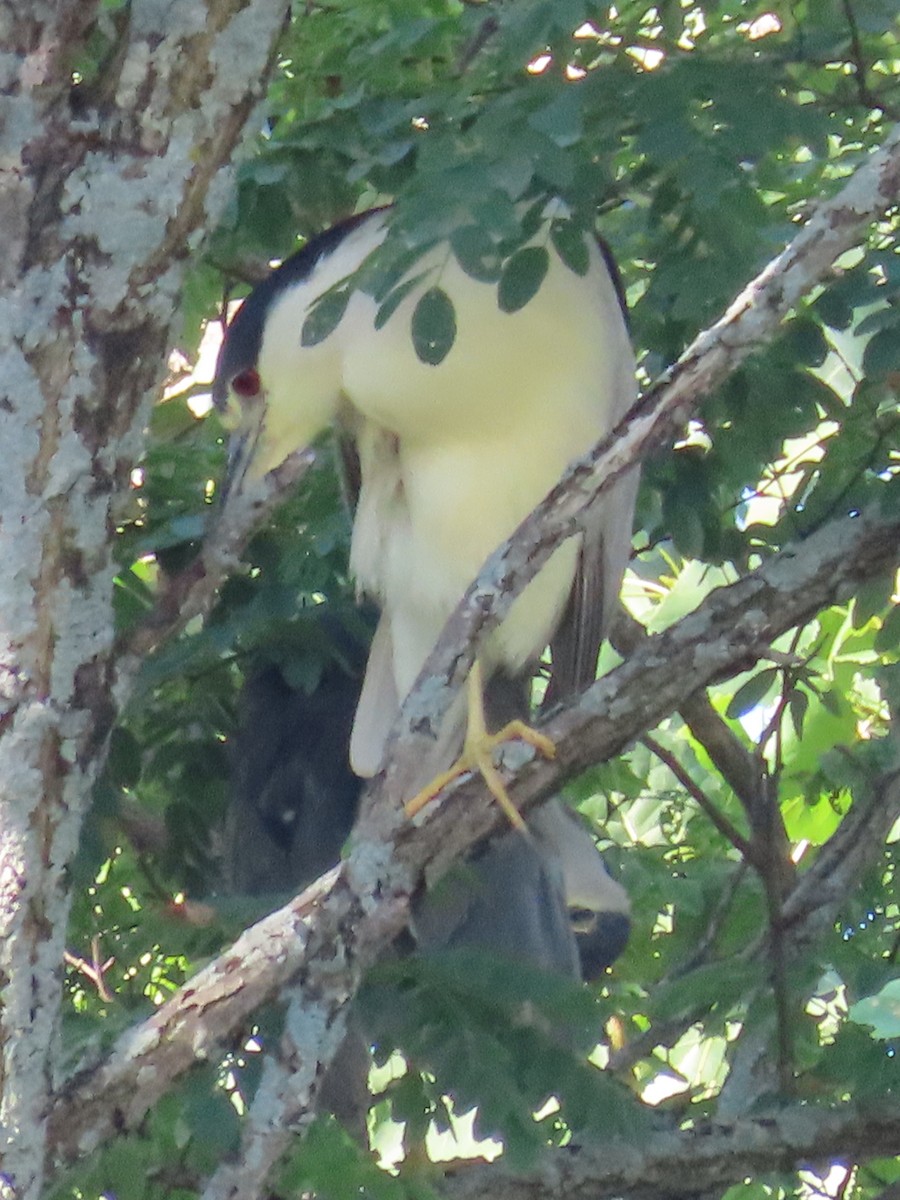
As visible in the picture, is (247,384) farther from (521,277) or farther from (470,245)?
(470,245)

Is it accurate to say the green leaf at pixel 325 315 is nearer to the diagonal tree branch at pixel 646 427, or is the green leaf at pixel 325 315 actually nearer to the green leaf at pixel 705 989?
the diagonal tree branch at pixel 646 427

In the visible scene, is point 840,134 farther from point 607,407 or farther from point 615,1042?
point 615,1042

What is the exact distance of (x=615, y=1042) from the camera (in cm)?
302

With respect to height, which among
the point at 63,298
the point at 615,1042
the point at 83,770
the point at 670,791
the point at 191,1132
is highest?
the point at 63,298

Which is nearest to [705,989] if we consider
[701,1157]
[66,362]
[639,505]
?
[701,1157]

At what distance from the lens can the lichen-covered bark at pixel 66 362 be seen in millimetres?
1498

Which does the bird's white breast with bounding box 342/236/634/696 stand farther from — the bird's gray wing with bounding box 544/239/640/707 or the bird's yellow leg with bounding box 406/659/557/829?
the bird's yellow leg with bounding box 406/659/557/829

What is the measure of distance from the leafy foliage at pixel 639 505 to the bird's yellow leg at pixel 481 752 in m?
0.21

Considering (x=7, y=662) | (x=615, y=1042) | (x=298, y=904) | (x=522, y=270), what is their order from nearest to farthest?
(x=7, y=662) < (x=298, y=904) < (x=522, y=270) < (x=615, y=1042)

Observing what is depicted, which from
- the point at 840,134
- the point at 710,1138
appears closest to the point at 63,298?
the point at 840,134

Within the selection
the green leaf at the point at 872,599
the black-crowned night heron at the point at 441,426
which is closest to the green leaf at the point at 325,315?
the black-crowned night heron at the point at 441,426

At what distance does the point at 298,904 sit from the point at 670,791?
1835 millimetres

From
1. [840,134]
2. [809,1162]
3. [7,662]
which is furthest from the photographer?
[809,1162]

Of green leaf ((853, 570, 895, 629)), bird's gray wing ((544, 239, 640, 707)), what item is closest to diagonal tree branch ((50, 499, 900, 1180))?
green leaf ((853, 570, 895, 629))
